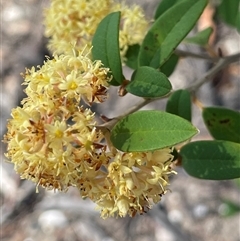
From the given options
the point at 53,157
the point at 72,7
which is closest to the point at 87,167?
the point at 53,157

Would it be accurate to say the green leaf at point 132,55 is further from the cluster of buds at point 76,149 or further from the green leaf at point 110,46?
the cluster of buds at point 76,149

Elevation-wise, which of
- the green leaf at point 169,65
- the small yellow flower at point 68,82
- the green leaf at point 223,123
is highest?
the small yellow flower at point 68,82

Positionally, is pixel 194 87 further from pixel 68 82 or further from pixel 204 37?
pixel 68 82

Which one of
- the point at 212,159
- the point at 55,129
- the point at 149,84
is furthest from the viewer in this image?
the point at 212,159

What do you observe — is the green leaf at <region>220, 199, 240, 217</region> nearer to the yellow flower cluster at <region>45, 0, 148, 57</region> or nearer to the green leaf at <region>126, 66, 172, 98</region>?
the yellow flower cluster at <region>45, 0, 148, 57</region>

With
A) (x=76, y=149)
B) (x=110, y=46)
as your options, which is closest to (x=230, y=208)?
(x=110, y=46)

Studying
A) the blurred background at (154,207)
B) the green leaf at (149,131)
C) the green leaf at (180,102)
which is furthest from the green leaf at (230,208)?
the green leaf at (149,131)
